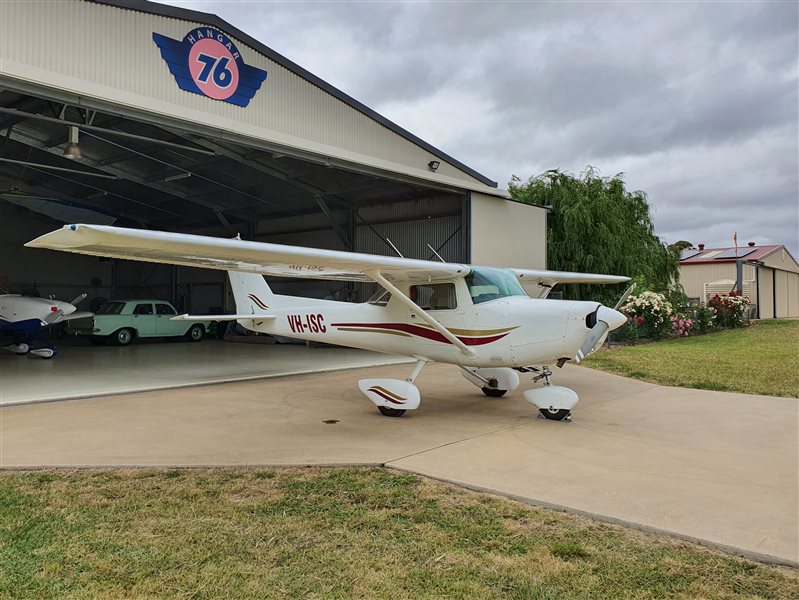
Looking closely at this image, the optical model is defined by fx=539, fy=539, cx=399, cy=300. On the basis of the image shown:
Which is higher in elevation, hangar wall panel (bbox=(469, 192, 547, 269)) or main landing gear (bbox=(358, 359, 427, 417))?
hangar wall panel (bbox=(469, 192, 547, 269))

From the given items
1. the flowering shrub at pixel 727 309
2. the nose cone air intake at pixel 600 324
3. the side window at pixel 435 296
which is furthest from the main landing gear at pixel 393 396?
the flowering shrub at pixel 727 309

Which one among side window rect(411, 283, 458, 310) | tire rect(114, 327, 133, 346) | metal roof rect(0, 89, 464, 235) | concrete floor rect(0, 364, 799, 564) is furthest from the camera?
tire rect(114, 327, 133, 346)

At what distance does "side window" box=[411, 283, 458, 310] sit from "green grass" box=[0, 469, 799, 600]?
135 inches

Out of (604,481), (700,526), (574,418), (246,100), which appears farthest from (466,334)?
(246,100)

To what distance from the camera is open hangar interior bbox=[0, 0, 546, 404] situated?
27.3 ft

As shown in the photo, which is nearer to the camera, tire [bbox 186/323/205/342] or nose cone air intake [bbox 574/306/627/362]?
nose cone air intake [bbox 574/306/627/362]

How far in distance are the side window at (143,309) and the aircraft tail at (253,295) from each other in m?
10.5

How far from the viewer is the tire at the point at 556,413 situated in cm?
679

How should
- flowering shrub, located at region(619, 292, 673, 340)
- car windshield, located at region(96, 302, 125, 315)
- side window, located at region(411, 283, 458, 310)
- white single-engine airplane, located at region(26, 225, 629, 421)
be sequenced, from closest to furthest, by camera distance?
1. white single-engine airplane, located at region(26, 225, 629, 421)
2. side window, located at region(411, 283, 458, 310)
3. flowering shrub, located at region(619, 292, 673, 340)
4. car windshield, located at region(96, 302, 125, 315)

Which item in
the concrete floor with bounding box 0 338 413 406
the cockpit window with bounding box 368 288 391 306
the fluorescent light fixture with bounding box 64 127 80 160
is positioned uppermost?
the fluorescent light fixture with bounding box 64 127 80 160

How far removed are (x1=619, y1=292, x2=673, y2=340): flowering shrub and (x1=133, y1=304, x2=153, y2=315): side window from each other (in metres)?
16.7

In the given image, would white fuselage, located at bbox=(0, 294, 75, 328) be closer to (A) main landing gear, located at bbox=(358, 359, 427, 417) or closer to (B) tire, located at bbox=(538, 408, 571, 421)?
(A) main landing gear, located at bbox=(358, 359, 427, 417)

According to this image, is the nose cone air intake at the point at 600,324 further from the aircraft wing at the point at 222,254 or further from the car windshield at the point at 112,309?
the car windshield at the point at 112,309

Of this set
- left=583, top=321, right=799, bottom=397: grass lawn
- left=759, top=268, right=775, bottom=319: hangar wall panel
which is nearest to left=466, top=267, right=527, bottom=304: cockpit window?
left=583, top=321, right=799, bottom=397: grass lawn
